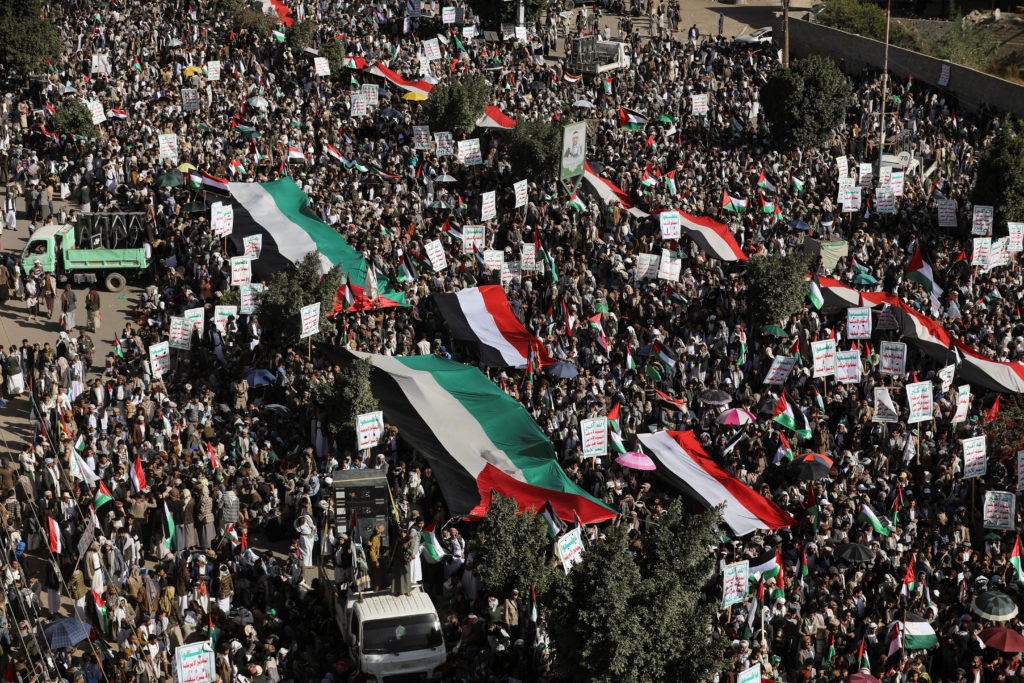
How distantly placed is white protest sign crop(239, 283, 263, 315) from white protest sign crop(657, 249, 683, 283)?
8866 millimetres

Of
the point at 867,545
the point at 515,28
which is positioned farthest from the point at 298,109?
the point at 867,545

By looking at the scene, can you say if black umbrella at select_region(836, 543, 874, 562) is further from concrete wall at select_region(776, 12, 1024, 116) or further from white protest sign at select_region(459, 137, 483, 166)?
concrete wall at select_region(776, 12, 1024, 116)

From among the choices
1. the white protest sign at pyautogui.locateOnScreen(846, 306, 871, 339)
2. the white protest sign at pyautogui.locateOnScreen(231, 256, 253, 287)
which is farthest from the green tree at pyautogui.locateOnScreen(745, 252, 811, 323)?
the white protest sign at pyautogui.locateOnScreen(231, 256, 253, 287)

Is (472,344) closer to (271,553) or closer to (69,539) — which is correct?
(271,553)

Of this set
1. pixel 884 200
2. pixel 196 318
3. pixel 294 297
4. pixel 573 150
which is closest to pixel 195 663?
pixel 294 297

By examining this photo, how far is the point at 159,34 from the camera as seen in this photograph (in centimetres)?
4428

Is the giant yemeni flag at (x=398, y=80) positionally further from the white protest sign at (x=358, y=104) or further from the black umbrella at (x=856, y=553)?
the black umbrella at (x=856, y=553)

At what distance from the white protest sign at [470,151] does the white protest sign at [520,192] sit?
260 centimetres

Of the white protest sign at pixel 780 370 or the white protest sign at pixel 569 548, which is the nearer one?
the white protest sign at pixel 569 548

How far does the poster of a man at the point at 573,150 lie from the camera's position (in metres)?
35.7

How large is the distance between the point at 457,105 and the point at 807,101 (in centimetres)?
1091

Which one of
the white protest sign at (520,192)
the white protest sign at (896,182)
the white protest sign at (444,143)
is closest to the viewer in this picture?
the white protest sign at (520,192)

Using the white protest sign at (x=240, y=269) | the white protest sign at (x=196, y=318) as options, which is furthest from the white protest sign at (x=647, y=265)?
the white protest sign at (x=196, y=318)

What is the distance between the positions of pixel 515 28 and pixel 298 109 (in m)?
9.72
